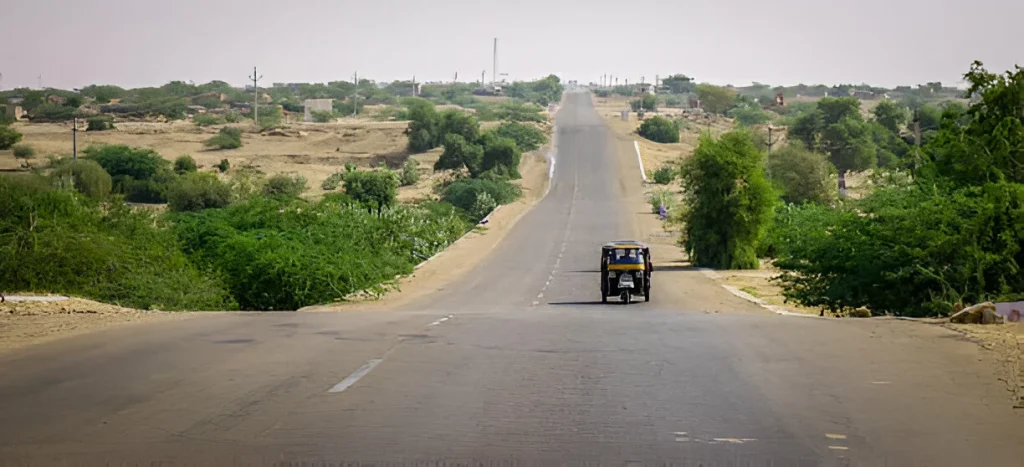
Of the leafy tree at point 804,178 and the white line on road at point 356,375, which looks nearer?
the white line on road at point 356,375

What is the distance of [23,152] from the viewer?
11700 centimetres

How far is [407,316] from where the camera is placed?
914 inches

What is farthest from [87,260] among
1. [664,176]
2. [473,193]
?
[664,176]

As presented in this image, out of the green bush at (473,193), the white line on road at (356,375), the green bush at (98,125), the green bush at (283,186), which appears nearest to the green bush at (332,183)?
the green bush at (283,186)

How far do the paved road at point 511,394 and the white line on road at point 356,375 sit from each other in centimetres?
7

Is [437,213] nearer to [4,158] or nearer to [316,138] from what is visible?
[4,158]

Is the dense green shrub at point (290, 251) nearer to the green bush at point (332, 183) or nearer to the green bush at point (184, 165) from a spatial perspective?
the green bush at point (332, 183)

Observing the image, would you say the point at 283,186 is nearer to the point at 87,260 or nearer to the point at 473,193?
the point at 473,193

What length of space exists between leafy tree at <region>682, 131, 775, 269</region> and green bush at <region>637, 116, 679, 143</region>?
4190 inches

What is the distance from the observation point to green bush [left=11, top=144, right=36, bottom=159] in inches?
4592

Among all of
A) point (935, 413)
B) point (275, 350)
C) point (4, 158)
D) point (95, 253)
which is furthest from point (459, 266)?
point (4, 158)

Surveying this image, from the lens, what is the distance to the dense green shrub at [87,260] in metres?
31.1

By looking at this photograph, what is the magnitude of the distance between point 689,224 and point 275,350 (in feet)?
144

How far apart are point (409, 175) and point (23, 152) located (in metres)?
36.1
